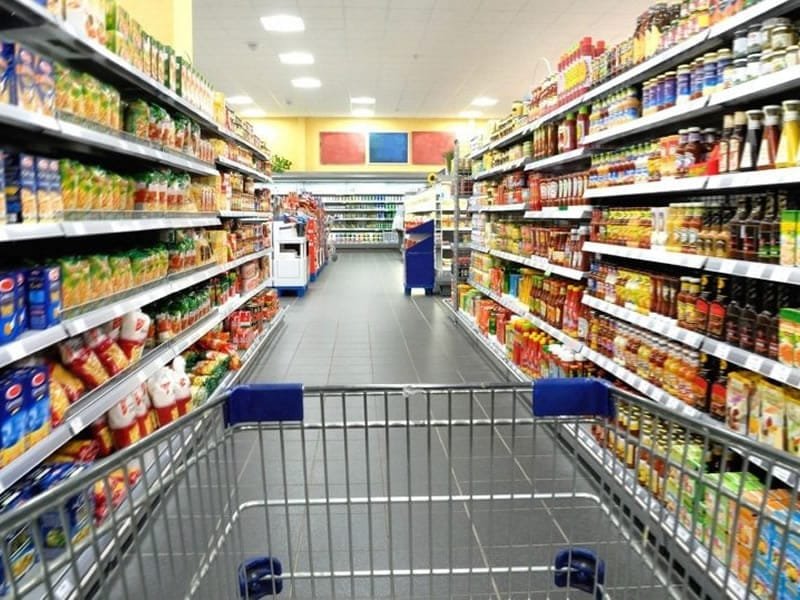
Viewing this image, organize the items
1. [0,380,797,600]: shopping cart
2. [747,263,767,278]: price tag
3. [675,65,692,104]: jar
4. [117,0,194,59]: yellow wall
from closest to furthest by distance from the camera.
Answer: [0,380,797,600]: shopping cart, [747,263,767,278]: price tag, [675,65,692,104]: jar, [117,0,194,59]: yellow wall

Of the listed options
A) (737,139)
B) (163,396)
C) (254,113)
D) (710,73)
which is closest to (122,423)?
(163,396)

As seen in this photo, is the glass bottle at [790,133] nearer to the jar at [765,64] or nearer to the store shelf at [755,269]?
the jar at [765,64]

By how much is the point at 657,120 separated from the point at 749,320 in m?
1.11

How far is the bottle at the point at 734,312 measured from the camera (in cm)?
247

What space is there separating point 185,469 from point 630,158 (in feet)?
9.01

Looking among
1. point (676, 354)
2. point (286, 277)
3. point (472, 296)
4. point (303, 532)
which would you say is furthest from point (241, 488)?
point (286, 277)

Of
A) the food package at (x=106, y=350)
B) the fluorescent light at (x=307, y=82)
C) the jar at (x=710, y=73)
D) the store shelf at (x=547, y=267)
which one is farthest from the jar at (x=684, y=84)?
the fluorescent light at (x=307, y=82)

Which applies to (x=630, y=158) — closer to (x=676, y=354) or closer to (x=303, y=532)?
(x=676, y=354)

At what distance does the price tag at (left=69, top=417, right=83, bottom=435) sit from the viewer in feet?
7.96

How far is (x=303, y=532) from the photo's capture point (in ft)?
9.44

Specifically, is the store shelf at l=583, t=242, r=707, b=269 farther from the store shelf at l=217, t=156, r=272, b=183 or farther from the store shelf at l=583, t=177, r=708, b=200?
the store shelf at l=217, t=156, r=272, b=183

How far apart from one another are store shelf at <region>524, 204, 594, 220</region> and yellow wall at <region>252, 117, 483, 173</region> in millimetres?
16919

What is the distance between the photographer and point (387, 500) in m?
1.92

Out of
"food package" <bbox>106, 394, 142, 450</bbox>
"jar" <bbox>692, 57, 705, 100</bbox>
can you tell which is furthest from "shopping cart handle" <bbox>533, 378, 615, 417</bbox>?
"food package" <bbox>106, 394, 142, 450</bbox>
